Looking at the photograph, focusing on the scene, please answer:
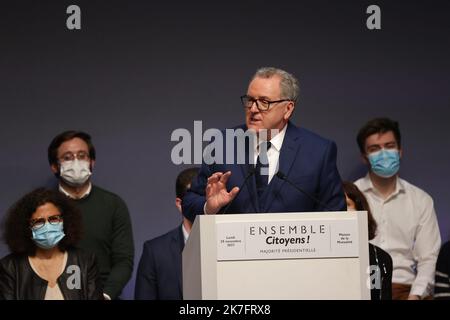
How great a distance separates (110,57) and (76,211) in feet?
4.27

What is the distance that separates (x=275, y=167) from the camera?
15.1 ft

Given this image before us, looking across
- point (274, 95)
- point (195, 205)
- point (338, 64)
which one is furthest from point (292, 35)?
point (195, 205)

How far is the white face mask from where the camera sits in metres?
6.00

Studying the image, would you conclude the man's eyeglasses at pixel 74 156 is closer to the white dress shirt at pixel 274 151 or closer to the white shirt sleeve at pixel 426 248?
the white dress shirt at pixel 274 151

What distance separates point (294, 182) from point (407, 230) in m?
1.79

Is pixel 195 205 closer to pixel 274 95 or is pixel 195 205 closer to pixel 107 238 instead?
pixel 274 95

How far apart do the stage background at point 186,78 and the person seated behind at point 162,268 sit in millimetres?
886

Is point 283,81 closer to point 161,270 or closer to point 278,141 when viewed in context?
point 278,141

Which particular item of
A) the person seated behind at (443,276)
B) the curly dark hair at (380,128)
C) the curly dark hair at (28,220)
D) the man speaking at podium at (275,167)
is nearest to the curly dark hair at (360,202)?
the person seated behind at (443,276)

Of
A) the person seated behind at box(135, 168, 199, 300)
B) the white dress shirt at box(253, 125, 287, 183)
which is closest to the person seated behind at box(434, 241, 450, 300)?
the person seated behind at box(135, 168, 199, 300)

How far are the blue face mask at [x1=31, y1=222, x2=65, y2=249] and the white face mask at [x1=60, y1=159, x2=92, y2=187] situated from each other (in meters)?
0.54

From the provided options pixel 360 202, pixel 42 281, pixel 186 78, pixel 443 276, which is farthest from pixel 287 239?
pixel 186 78

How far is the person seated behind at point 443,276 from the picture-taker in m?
5.73

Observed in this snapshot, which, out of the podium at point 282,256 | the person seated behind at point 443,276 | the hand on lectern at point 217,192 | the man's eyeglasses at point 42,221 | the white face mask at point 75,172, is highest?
the white face mask at point 75,172
